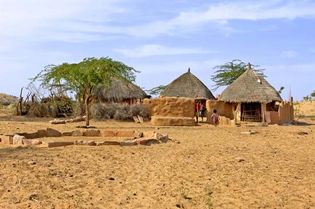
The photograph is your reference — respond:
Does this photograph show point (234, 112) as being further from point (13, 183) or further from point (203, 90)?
point (13, 183)

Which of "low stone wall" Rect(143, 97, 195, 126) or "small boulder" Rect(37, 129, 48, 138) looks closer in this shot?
"small boulder" Rect(37, 129, 48, 138)

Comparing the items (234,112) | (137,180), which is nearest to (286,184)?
(137,180)

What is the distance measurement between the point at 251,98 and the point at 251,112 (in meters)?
1.70

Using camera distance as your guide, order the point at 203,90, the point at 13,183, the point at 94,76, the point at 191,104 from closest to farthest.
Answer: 1. the point at 13,183
2. the point at 94,76
3. the point at 191,104
4. the point at 203,90

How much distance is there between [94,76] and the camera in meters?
22.4

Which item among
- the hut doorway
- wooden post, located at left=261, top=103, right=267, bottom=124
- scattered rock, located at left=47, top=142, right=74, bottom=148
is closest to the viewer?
scattered rock, located at left=47, top=142, right=74, bottom=148

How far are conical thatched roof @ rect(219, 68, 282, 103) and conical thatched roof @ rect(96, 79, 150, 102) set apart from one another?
5.99 meters

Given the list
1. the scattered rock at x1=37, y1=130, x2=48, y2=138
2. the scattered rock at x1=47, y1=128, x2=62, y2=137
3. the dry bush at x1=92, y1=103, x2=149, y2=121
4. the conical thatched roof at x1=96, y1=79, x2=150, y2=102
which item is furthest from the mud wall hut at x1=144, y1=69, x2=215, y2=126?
the scattered rock at x1=37, y1=130, x2=48, y2=138

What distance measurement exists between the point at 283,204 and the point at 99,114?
71.6ft

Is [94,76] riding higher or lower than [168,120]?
higher

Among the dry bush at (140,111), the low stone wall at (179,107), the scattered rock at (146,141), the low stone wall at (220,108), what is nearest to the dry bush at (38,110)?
the dry bush at (140,111)

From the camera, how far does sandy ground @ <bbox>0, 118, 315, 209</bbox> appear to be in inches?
255

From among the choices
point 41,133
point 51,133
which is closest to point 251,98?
point 51,133

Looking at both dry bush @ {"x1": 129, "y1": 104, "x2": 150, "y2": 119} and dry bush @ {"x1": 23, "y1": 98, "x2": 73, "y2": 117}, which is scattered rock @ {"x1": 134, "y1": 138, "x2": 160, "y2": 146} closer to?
dry bush @ {"x1": 129, "y1": 104, "x2": 150, "y2": 119}
